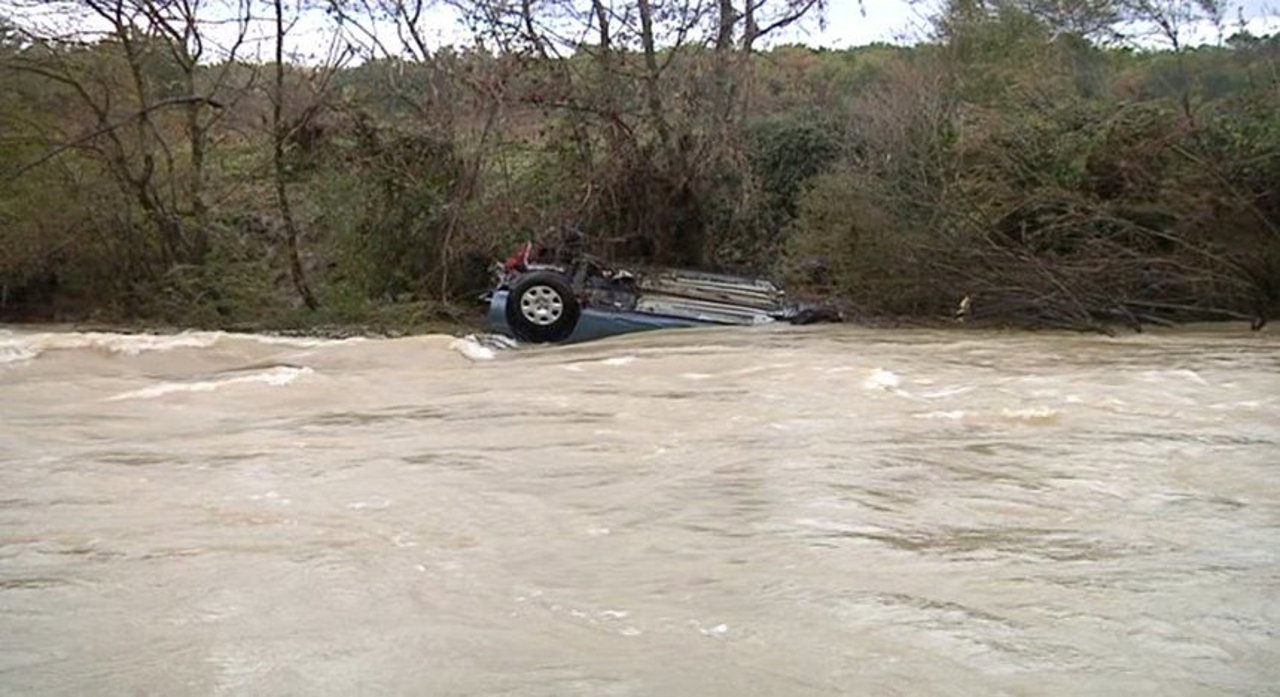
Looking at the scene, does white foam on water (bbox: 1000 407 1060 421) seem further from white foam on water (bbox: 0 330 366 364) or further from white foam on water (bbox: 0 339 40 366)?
white foam on water (bbox: 0 339 40 366)

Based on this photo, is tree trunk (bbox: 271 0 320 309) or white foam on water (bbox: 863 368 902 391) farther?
tree trunk (bbox: 271 0 320 309)

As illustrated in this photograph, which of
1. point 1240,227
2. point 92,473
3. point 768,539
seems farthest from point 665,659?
point 1240,227

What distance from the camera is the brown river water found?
175 inches

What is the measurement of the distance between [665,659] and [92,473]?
419 centimetres

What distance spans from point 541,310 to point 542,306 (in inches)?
1.8

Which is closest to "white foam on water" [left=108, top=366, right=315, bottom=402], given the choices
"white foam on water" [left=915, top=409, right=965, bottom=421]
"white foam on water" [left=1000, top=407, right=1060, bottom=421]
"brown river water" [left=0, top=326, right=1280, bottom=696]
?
"brown river water" [left=0, top=326, right=1280, bottom=696]

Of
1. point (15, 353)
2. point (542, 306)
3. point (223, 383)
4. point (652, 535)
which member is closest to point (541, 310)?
point (542, 306)

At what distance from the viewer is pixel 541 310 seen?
15.5 meters

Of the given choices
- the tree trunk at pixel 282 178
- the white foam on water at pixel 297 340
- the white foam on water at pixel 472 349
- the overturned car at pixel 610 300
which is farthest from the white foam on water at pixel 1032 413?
the tree trunk at pixel 282 178

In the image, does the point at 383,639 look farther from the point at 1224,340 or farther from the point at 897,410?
the point at 1224,340

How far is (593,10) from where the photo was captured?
58.6ft

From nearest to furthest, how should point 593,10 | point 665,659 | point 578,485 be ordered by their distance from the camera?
1. point 665,659
2. point 578,485
3. point 593,10

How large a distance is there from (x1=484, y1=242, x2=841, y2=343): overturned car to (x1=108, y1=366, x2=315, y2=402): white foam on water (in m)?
3.28

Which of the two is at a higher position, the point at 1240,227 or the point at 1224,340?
the point at 1240,227
